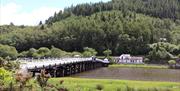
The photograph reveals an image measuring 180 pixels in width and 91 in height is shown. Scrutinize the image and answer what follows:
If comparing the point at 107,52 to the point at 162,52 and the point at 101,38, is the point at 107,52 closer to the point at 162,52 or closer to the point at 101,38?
the point at 101,38

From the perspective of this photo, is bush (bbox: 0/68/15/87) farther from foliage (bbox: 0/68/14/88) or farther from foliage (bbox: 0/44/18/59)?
foliage (bbox: 0/44/18/59)

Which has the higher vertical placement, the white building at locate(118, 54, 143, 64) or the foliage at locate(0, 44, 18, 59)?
the foliage at locate(0, 44, 18, 59)

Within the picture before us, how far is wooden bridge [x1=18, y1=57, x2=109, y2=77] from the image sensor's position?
69.6m

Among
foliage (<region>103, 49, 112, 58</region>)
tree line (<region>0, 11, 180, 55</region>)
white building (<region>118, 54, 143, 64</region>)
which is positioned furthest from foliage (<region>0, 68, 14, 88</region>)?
tree line (<region>0, 11, 180, 55</region>)

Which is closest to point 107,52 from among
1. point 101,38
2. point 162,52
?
point 101,38

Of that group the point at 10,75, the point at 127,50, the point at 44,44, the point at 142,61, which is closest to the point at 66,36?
the point at 44,44

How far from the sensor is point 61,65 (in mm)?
94562

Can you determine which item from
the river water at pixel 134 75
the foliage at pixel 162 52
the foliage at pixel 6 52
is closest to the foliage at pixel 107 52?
the foliage at pixel 162 52

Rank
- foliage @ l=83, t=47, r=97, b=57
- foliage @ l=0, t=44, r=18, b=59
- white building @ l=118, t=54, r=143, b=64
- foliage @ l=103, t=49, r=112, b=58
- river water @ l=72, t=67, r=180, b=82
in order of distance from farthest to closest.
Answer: foliage @ l=103, t=49, r=112, b=58, foliage @ l=83, t=47, r=97, b=57, white building @ l=118, t=54, r=143, b=64, foliage @ l=0, t=44, r=18, b=59, river water @ l=72, t=67, r=180, b=82

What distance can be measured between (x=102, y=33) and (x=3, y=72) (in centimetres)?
15294

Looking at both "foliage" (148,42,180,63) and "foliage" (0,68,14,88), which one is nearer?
"foliage" (0,68,14,88)

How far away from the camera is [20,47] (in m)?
186

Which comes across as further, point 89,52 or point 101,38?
point 101,38

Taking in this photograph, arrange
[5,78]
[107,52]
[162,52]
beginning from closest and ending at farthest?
1. [5,78]
2. [162,52]
3. [107,52]
